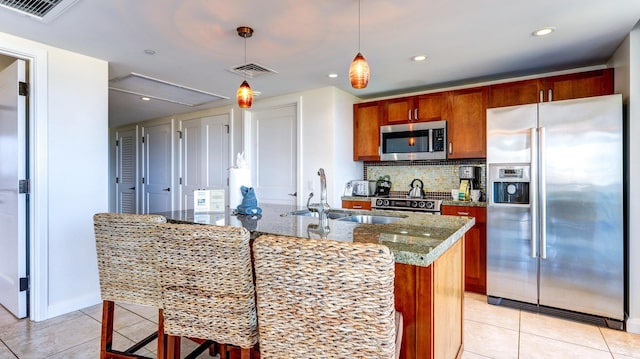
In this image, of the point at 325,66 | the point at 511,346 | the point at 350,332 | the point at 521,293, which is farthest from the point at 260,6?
the point at 521,293

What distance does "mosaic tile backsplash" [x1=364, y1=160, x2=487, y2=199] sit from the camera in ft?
13.0

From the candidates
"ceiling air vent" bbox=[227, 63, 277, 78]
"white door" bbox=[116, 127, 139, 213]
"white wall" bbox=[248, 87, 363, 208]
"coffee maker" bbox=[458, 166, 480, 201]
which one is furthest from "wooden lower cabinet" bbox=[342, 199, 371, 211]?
"white door" bbox=[116, 127, 139, 213]

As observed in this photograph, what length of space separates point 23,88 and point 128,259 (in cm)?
215

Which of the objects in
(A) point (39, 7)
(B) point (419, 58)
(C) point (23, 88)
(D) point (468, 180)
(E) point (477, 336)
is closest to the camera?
(A) point (39, 7)

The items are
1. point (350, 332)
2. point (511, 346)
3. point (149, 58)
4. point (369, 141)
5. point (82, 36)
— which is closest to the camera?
point (350, 332)

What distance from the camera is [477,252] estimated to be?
10.7ft

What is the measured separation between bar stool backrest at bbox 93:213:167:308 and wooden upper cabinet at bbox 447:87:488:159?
3163 millimetres

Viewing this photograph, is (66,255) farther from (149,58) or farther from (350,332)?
(350,332)

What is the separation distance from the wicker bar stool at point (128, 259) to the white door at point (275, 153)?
2.82 metres

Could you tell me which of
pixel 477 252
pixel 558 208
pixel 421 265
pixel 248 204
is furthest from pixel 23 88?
pixel 558 208

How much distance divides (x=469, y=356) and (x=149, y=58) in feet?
Answer: 11.6

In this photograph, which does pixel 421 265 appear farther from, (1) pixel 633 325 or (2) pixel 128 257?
(1) pixel 633 325

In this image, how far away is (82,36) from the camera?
8.39ft

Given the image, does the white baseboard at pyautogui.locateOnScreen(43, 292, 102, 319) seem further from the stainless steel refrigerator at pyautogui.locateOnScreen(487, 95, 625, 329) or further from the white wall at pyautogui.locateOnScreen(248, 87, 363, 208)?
the stainless steel refrigerator at pyautogui.locateOnScreen(487, 95, 625, 329)
